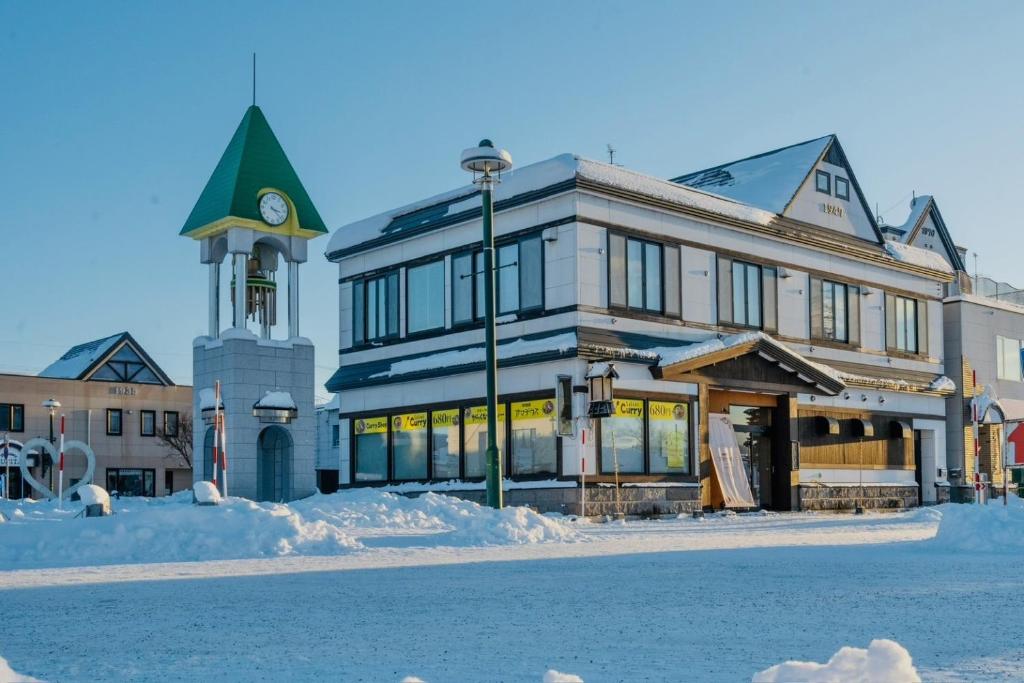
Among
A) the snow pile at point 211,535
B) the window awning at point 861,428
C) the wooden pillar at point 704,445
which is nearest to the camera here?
the snow pile at point 211,535

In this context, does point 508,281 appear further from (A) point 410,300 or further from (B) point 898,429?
(B) point 898,429

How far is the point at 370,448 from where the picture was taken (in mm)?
33812

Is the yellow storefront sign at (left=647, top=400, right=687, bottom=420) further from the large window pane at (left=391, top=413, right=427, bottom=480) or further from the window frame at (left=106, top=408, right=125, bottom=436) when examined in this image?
the window frame at (left=106, top=408, right=125, bottom=436)

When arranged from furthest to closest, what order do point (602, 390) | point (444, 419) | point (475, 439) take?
point (444, 419) → point (475, 439) → point (602, 390)

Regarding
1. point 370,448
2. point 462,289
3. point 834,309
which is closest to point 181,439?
point 370,448

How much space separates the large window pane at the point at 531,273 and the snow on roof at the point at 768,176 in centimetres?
812

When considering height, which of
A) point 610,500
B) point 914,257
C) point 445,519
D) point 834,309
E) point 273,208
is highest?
point 273,208

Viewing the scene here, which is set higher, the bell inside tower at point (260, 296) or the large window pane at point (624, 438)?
the bell inside tower at point (260, 296)

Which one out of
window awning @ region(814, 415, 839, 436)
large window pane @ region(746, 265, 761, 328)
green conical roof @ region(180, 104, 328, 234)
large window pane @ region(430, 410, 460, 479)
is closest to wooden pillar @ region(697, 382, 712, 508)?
large window pane @ region(746, 265, 761, 328)

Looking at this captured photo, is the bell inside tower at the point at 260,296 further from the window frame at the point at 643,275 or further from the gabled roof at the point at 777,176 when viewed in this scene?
the gabled roof at the point at 777,176

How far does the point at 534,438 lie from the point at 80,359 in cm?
5127

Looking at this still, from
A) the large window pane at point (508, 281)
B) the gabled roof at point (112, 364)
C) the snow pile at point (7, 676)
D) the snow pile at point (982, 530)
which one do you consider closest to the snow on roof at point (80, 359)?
the gabled roof at point (112, 364)

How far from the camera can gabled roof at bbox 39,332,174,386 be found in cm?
7062

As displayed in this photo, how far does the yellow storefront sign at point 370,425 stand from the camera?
1312 inches
